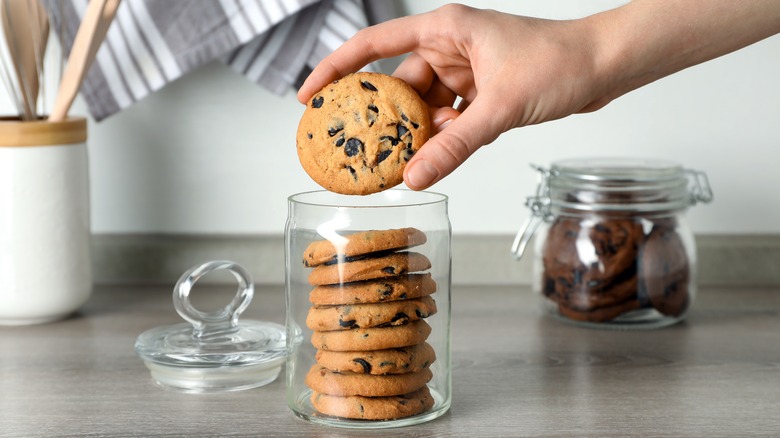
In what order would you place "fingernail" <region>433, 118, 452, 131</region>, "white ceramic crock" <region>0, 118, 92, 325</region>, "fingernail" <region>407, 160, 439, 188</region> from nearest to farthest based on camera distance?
"fingernail" <region>407, 160, 439, 188</region> < "fingernail" <region>433, 118, 452, 131</region> < "white ceramic crock" <region>0, 118, 92, 325</region>

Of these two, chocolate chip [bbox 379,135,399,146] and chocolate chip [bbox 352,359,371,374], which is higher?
chocolate chip [bbox 379,135,399,146]

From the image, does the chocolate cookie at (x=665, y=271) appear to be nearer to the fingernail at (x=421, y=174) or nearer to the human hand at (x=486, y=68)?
the human hand at (x=486, y=68)

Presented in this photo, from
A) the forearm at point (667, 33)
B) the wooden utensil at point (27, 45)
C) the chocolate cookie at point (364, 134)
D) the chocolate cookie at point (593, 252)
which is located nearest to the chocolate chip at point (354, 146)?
the chocolate cookie at point (364, 134)

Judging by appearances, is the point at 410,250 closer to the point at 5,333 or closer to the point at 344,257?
the point at 344,257

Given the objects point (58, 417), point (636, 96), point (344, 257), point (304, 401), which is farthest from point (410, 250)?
point (636, 96)

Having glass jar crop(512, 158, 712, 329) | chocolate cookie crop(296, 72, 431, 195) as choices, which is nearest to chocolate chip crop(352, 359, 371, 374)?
chocolate cookie crop(296, 72, 431, 195)

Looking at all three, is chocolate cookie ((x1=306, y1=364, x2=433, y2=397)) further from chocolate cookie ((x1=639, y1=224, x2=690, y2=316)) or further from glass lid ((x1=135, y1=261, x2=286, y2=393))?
chocolate cookie ((x1=639, y1=224, x2=690, y2=316))

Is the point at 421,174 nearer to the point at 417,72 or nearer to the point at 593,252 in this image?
the point at 417,72
